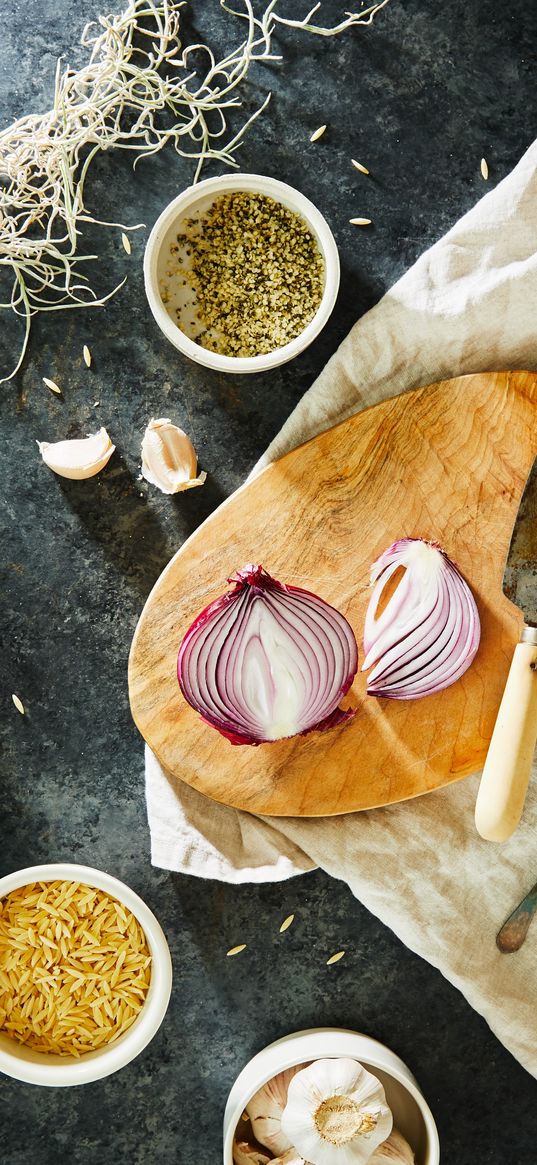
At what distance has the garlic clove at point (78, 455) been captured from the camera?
57.3 inches

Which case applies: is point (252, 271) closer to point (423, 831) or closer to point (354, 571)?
point (354, 571)

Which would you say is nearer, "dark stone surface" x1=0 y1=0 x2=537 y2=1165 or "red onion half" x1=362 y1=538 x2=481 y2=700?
"red onion half" x1=362 y1=538 x2=481 y2=700

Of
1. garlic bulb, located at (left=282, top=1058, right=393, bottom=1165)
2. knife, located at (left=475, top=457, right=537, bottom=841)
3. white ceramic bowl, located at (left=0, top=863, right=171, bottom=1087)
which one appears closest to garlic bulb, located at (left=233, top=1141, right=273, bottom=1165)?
garlic bulb, located at (left=282, top=1058, right=393, bottom=1165)

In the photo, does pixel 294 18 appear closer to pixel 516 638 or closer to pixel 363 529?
→ pixel 363 529

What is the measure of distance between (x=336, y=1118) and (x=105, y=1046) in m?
0.41

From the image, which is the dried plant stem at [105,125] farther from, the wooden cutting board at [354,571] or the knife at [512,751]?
the knife at [512,751]

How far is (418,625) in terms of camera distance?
128 centimetres

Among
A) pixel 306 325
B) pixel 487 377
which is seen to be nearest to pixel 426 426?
pixel 487 377

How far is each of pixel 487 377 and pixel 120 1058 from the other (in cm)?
126

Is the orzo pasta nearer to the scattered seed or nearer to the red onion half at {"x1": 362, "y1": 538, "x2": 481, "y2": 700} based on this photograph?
the red onion half at {"x1": 362, "y1": 538, "x2": 481, "y2": 700}

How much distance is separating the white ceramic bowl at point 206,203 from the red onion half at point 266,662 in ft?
1.14

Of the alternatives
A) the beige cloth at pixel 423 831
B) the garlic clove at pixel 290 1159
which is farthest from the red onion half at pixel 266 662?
the garlic clove at pixel 290 1159

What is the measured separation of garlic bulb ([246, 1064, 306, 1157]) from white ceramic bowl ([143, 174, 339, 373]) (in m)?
1.19

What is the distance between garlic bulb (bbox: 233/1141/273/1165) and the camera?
147 cm
